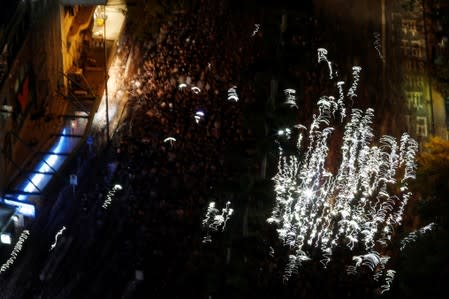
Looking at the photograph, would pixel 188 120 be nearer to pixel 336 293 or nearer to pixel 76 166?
pixel 76 166

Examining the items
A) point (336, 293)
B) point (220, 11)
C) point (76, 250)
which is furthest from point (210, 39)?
point (336, 293)

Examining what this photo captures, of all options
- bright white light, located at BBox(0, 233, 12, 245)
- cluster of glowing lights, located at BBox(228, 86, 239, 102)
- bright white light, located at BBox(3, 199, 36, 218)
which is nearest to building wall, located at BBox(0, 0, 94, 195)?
bright white light, located at BBox(3, 199, 36, 218)

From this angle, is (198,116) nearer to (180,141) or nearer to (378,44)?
(180,141)

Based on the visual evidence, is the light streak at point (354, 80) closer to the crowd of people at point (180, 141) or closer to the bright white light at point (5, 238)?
the crowd of people at point (180, 141)

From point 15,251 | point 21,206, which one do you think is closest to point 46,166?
point 21,206

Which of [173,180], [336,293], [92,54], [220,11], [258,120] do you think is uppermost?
[220,11]

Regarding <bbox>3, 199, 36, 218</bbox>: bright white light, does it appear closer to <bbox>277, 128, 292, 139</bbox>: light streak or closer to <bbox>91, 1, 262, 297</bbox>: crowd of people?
<bbox>91, 1, 262, 297</bbox>: crowd of people
